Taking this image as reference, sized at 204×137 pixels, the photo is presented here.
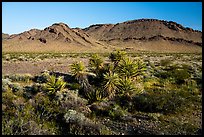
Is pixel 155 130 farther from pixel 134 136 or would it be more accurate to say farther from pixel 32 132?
pixel 32 132

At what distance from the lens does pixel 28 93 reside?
45.2 ft

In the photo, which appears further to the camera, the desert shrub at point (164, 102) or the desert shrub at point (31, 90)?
the desert shrub at point (31, 90)

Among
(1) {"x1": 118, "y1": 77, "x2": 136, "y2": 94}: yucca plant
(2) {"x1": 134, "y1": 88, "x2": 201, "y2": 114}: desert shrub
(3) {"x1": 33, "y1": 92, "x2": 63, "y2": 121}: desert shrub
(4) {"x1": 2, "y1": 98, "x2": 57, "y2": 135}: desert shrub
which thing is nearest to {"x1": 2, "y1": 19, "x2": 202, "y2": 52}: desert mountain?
(1) {"x1": 118, "y1": 77, "x2": 136, "y2": 94}: yucca plant

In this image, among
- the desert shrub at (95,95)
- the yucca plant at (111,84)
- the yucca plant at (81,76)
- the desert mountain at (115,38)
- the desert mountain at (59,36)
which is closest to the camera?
the desert shrub at (95,95)

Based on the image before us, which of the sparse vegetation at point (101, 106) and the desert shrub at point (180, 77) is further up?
the desert shrub at point (180, 77)

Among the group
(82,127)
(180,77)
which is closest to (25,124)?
(82,127)

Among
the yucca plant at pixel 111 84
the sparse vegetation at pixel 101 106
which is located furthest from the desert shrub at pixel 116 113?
the yucca plant at pixel 111 84

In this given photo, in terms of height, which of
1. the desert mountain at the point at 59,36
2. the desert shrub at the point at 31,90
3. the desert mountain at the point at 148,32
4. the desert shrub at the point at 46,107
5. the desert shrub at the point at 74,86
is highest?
the desert mountain at the point at 148,32

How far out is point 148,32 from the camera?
449 feet

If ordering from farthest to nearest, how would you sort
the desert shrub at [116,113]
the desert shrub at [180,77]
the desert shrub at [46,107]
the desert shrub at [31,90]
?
the desert shrub at [180,77]
the desert shrub at [31,90]
the desert shrub at [116,113]
the desert shrub at [46,107]

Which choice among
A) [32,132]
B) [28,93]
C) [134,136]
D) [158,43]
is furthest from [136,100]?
[158,43]

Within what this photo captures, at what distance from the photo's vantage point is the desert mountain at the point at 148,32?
422ft

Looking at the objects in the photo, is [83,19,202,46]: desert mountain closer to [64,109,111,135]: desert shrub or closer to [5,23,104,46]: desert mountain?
[5,23,104,46]: desert mountain

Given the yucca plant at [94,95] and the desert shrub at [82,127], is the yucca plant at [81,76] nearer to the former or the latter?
the yucca plant at [94,95]
